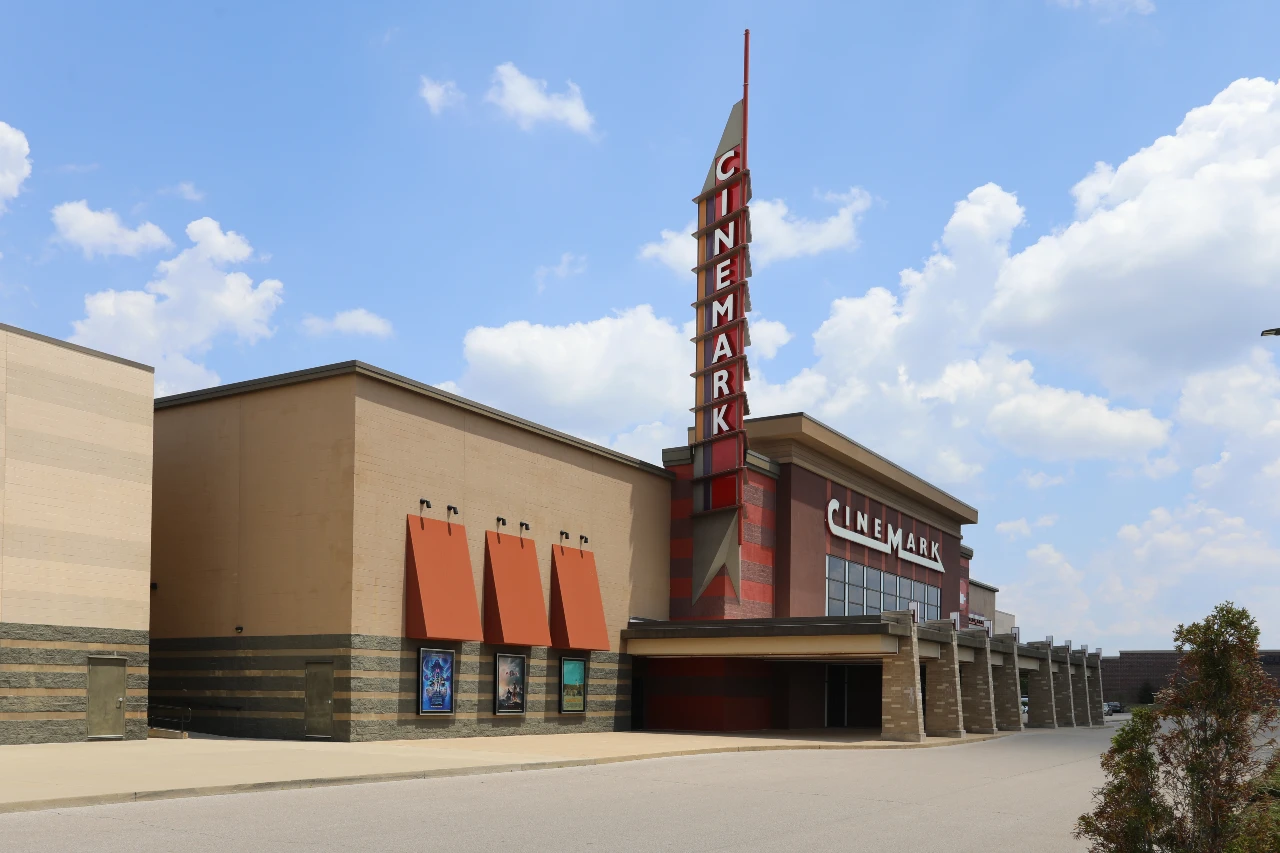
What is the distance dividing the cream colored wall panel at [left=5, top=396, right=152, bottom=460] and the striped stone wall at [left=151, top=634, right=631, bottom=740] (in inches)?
248

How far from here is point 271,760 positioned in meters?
24.0

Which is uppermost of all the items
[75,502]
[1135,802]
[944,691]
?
[75,502]

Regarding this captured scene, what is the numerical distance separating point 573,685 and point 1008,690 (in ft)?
72.3

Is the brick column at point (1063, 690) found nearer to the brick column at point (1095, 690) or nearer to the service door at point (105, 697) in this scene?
the brick column at point (1095, 690)

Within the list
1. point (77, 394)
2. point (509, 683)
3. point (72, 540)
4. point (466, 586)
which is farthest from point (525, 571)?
point (77, 394)

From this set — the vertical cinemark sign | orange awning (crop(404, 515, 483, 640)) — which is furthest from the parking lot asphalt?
the vertical cinemark sign

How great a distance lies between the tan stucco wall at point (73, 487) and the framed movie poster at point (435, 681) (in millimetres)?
7399

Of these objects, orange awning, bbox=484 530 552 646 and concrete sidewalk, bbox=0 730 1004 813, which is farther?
orange awning, bbox=484 530 552 646

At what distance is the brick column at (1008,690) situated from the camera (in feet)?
169

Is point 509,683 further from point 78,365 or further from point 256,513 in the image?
point 78,365

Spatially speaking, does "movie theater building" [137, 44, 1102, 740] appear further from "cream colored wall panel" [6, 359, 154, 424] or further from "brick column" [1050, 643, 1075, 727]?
"brick column" [1050, 643, 1075, 727]

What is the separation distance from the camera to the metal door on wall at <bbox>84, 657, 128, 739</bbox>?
3014 centimetres

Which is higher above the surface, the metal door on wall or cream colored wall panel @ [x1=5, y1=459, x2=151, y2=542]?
cream colored wall panel @ [x1=5, y1=459, x2=151, y2=542]

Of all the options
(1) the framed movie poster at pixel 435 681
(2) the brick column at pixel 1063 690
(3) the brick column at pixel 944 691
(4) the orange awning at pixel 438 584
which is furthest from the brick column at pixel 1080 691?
(1) the framed movie poster at pixel 435 681
